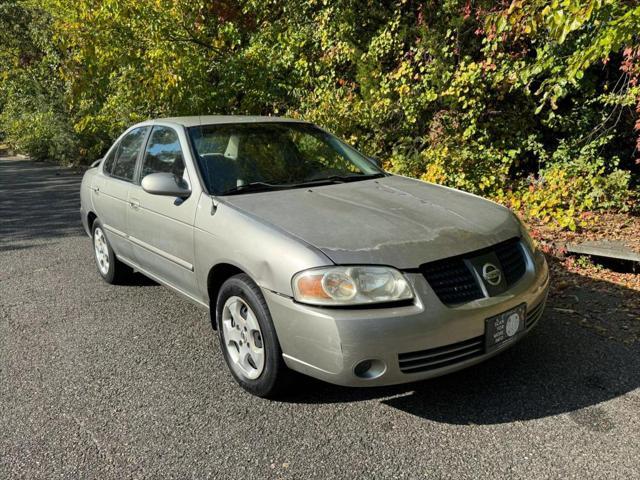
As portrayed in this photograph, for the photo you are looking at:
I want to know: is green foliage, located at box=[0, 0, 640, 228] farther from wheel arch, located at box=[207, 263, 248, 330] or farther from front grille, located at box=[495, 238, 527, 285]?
wheel arch, located at box=[207, 263, 248, 330]

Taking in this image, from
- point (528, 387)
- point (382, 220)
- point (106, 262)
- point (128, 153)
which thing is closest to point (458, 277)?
point (382, 220)

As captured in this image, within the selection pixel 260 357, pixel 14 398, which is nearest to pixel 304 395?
pixel 260 357

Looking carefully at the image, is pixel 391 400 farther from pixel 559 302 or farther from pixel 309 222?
pixel 559 302

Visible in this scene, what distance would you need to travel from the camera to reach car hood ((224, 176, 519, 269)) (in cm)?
271

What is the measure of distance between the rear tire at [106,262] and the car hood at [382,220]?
7.02 feet

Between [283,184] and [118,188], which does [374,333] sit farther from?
[118,188]

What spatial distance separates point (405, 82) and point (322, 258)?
558 cm

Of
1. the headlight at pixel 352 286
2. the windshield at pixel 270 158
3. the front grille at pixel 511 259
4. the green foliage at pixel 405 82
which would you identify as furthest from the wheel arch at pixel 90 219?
the front grille at pixel 511 259

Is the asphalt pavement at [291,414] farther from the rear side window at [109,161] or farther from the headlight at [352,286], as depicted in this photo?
the rear side window at [109,161]

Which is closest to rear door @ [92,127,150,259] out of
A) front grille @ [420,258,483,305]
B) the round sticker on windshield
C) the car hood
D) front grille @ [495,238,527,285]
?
the car hood

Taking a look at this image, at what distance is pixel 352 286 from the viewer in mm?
2596

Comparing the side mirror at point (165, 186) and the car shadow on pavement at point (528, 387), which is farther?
the side mirror at point (165, 186)

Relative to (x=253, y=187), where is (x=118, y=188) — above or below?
below

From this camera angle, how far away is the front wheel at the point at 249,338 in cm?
285
